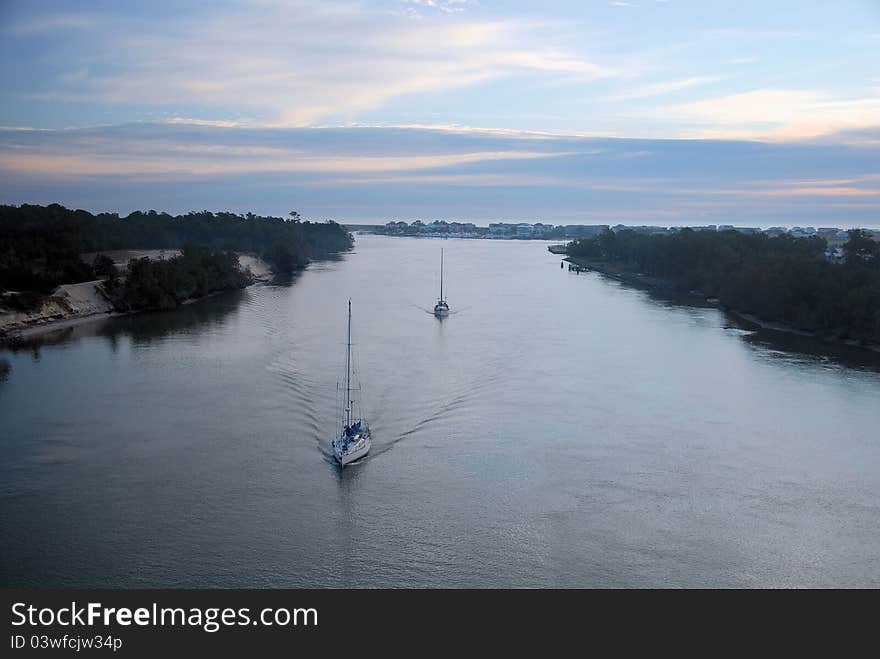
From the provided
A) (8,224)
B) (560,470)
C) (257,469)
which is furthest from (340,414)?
(8,224)

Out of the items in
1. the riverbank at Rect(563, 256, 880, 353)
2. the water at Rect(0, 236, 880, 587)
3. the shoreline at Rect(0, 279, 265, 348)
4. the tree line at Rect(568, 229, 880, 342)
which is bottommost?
the water at Rect(0, 236, 880, 587)

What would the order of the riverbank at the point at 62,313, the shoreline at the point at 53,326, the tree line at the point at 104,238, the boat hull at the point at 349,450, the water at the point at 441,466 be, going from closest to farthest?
1. the water at the point at 441,466
2. the boat hull at the point at 349,450
3. the shoreline at the point at 53,326
4. the riverbank at the point at 62,313
5. the tree line at the point at 104,238

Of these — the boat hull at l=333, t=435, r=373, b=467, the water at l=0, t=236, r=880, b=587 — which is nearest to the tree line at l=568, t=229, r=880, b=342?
the water at l=0, t=236, r=880, b=587

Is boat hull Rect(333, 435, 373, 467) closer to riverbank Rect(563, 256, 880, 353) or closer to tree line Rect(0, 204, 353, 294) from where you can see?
riverbank Rect(563, 256, 880, 353)

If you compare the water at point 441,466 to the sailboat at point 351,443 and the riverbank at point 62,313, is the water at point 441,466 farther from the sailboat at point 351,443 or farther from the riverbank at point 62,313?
the riverbank at point 62,313

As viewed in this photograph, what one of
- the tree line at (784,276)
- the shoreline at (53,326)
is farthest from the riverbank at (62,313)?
the tree line at (784,276)

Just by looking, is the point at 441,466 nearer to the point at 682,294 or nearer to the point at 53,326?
the point at 53,326

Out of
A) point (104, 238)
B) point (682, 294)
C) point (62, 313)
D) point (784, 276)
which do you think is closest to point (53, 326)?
point (62, 313)
